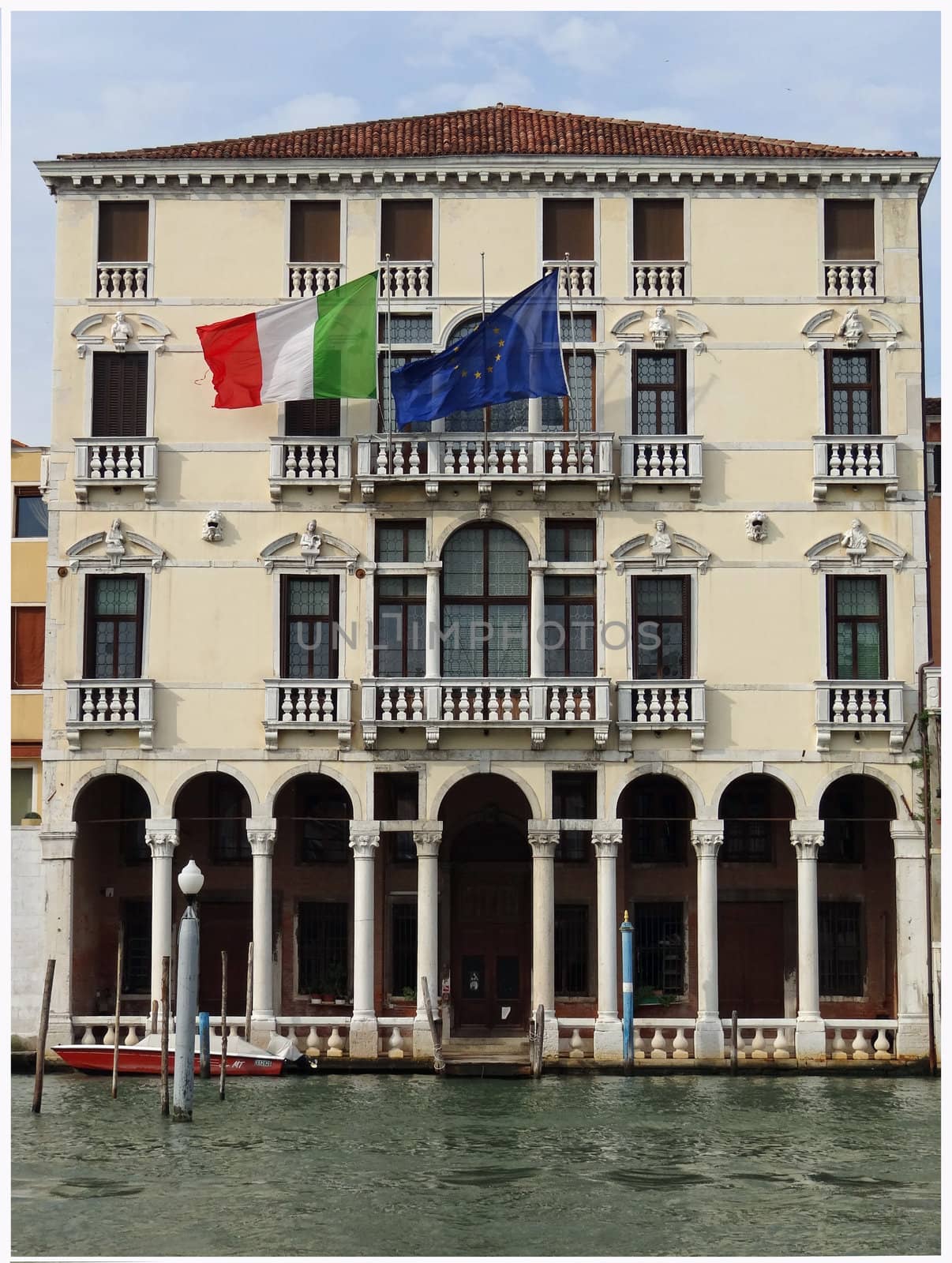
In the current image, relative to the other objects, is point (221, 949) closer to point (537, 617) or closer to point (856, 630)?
point (537, 617)

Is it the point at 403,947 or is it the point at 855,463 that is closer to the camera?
the point at 855,463

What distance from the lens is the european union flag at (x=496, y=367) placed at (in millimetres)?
36438

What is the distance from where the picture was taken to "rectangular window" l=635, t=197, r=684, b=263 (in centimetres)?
3850

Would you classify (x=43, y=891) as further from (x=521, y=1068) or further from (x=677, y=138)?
(x=677, y=138)

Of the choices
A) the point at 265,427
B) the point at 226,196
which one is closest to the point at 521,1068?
the point at 265,427

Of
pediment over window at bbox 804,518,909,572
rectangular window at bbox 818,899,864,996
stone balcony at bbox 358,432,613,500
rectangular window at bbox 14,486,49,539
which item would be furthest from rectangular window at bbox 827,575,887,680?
rectangular window at bbox 14,486,49,539

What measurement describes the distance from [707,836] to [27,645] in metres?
13.5

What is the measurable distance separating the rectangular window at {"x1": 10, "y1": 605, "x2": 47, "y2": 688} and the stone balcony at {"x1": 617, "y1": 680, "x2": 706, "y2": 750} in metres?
11.2

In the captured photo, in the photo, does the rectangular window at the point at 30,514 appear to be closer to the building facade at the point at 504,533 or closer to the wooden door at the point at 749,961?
the building facade at the point at 504,533

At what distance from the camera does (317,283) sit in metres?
38.5

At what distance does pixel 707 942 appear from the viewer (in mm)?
36750

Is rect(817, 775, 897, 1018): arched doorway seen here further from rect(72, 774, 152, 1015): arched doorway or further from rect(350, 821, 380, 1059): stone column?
rect(72, 774, 152, 1015): arched doorway

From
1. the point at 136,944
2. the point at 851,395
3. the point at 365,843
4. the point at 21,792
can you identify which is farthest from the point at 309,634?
the point at 851,395

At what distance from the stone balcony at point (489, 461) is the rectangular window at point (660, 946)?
26.7 feet
